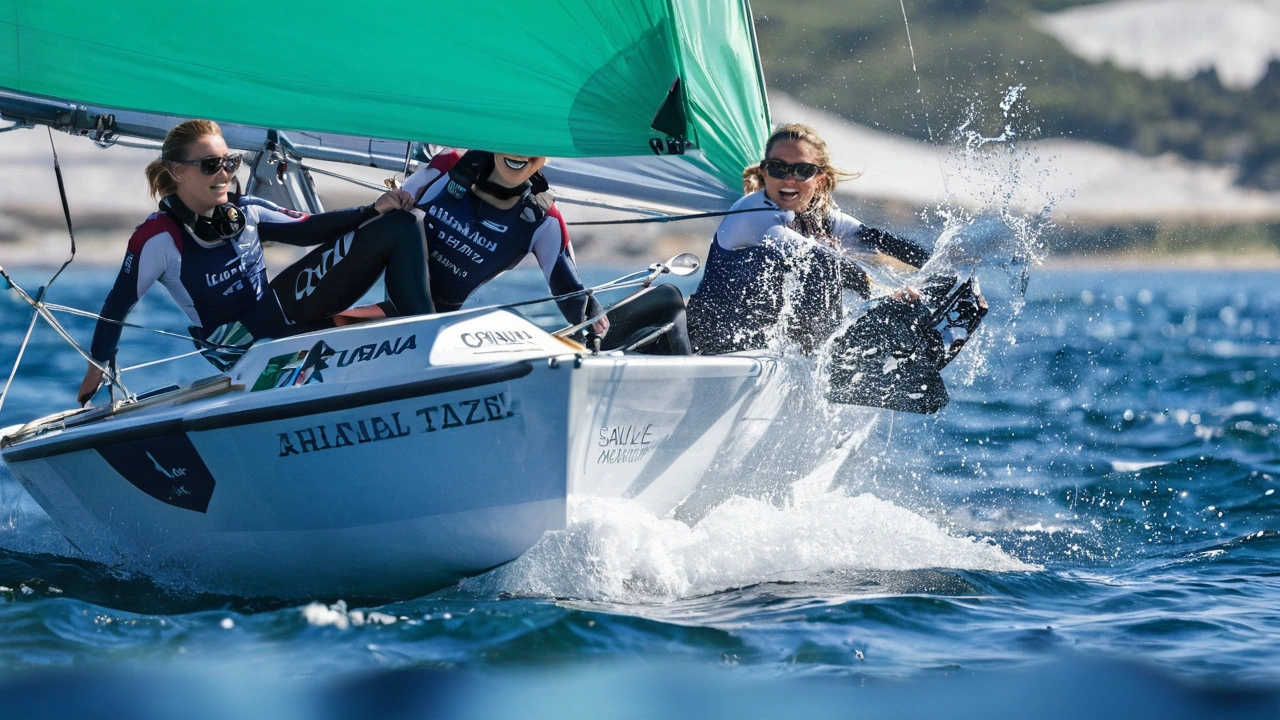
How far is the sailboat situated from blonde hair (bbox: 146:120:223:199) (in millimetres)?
70

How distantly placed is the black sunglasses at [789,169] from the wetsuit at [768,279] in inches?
3.7

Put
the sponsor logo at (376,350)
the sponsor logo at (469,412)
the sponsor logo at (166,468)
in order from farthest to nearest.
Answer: the sponsor logo at (166,468) < the sponsor logo at (376,350) < the sponsor logo at (469,412)

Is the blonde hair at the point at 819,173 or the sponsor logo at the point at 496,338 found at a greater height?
the blonde hair at the point at 819,173

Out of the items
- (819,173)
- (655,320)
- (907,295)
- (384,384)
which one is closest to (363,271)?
(384,384)

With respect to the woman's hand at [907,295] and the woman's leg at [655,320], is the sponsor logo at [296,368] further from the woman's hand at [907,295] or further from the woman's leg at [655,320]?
the woman's hand at [907,295]

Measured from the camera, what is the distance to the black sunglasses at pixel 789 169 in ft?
16.1

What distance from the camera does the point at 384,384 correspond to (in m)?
3.56

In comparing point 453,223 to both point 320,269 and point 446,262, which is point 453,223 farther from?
point 320,269

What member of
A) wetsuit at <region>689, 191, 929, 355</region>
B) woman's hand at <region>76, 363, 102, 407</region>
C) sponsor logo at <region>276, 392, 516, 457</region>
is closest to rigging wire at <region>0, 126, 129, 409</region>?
woman's hand at <region>76, 363, 102, 407</region>

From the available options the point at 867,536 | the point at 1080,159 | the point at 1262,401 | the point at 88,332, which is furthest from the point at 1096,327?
the point at 1080,159

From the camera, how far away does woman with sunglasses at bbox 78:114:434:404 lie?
13.8ft

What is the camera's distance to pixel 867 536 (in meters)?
4.69

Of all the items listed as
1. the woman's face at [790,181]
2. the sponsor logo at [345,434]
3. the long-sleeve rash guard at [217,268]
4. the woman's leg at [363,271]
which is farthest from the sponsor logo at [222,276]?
the woman's face at [790,181]

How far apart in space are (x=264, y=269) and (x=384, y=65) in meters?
0.86
